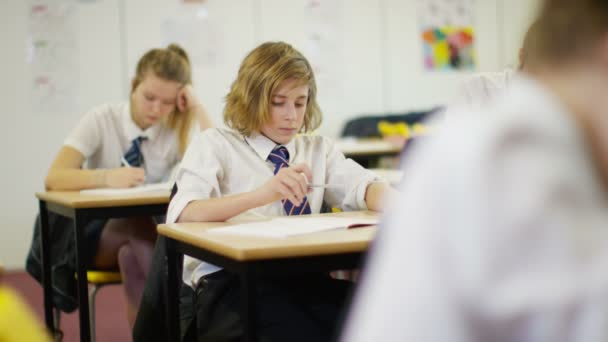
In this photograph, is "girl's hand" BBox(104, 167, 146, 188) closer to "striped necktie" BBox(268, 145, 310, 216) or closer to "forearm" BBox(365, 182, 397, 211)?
"striped necktie" BBox(268, 145, 310, 216)

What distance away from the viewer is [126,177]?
2.80 m

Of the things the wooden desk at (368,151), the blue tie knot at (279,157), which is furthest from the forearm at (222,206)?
the wooden desk at (368,151)

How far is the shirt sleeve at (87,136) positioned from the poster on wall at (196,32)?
2.33 meters

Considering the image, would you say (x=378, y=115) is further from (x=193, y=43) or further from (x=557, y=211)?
(x=557, y=211)

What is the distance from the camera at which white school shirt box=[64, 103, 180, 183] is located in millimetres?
3113

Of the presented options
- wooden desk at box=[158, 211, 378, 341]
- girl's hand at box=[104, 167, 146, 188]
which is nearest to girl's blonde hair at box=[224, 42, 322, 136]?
wooden desk at box=[158, 211, 378, 341]

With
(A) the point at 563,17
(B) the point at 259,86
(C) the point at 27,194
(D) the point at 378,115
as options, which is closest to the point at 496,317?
(A) the point at 563,17

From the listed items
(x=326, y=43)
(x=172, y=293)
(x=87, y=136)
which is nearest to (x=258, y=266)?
(x=172, y=293)

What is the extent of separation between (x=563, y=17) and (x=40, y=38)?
4908 mm

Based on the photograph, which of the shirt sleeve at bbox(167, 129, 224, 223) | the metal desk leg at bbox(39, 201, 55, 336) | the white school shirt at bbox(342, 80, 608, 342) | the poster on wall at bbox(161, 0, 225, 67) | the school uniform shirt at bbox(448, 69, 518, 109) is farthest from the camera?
the poster on wall at bbox(161, 0, 225, 67)

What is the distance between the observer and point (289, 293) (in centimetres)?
172

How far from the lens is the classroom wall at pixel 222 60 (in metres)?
5.04

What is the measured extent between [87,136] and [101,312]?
1.22m

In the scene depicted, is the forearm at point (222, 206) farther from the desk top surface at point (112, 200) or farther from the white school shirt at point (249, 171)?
the desk top surface at point (112, 200)
